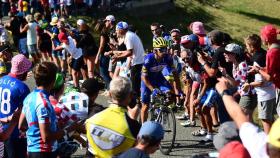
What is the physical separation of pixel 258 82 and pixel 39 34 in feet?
25.9

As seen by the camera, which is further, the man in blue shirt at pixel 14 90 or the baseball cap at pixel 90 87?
the man in blue shirt at pixel 14 90

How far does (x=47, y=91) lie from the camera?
207 inches

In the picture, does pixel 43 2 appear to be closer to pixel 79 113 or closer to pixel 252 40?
pixel 252 40

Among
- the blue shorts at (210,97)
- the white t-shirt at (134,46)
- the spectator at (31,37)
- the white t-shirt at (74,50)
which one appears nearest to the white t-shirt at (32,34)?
the spectator at (31,37)

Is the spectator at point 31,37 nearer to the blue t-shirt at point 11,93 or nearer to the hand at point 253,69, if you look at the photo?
the hand at point 253,69

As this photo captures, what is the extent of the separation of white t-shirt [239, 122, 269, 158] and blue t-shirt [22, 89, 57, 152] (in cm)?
195

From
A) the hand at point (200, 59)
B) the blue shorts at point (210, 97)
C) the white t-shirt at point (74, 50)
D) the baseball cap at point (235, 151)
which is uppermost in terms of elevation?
the baseball cap at point (235, 151)

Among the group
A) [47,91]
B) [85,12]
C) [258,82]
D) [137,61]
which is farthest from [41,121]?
[85,12]

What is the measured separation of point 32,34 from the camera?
589 inches

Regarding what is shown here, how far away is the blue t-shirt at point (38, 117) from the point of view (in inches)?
200

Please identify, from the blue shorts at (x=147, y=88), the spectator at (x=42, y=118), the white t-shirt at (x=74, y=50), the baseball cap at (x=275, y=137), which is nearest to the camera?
the baseball cap at (x=275, y=137)

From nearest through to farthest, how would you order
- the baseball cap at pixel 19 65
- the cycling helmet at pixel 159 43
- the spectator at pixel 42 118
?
the spectator at pixel 42 118
the baseball cap at pixel 19 65
the cycling helmet at pixel 159 43

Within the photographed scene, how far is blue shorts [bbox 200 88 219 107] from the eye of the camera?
28.0 ft

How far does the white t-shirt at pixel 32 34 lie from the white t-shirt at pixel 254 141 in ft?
38.3
